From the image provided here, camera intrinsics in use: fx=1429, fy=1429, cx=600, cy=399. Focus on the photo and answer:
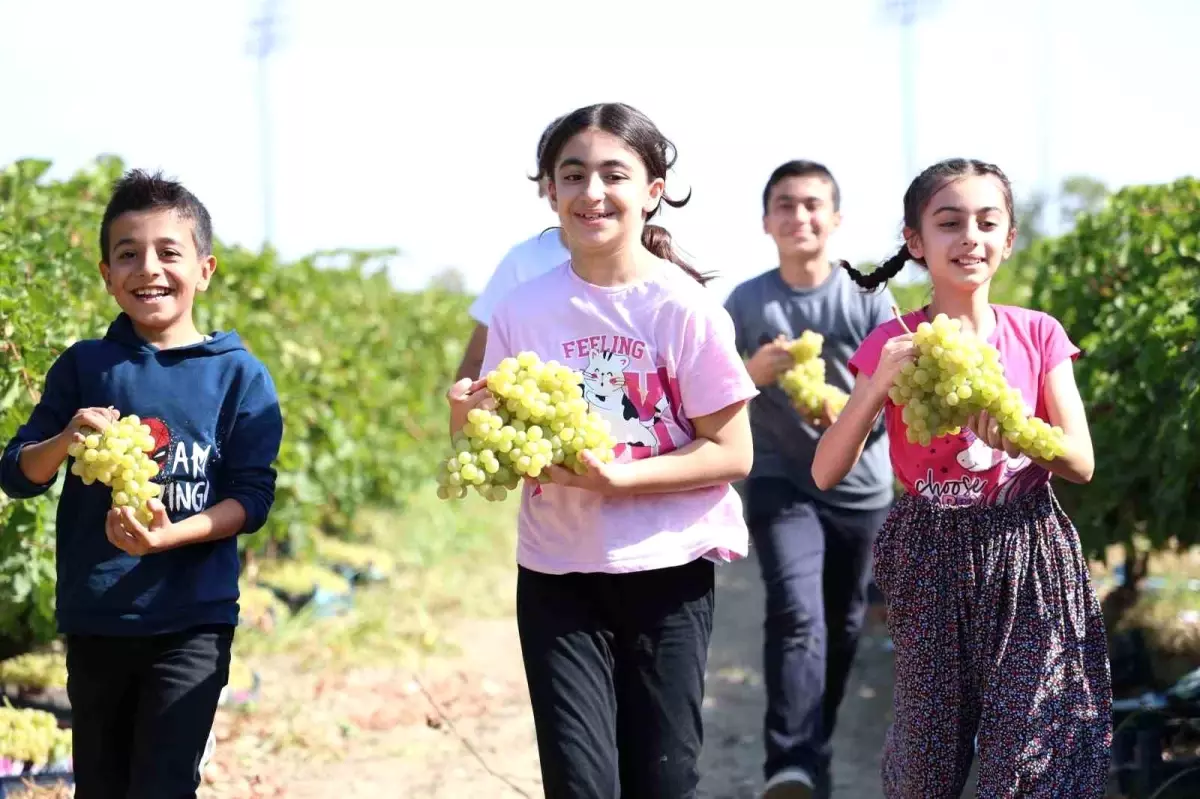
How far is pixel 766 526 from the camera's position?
4465 mm

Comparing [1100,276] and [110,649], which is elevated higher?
[1100,276]

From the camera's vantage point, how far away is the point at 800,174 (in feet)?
15.4

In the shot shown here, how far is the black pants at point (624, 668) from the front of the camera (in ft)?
9.75

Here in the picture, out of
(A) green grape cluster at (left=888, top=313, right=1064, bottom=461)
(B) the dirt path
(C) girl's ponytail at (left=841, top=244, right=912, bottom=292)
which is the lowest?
(B) the dirt path

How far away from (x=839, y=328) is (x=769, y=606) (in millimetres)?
928

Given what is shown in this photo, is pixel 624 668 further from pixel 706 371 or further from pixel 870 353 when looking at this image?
pixel 870 353

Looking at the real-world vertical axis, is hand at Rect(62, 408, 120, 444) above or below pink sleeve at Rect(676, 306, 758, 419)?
below

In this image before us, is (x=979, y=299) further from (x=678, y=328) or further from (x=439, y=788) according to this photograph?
(x=439, y=788)

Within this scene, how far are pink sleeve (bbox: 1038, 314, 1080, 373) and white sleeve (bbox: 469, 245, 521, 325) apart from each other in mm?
1467

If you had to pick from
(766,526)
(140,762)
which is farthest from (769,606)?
(140,762)

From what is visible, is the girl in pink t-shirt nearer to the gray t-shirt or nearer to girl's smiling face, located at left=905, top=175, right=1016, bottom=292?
girl's smiling face, located at left=905, top=175, right=1016, bottom=292

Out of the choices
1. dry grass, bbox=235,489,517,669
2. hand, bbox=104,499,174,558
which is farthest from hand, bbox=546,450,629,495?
dry grass, bbox=235,489,517,669

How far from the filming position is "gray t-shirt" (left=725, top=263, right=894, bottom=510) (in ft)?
14.9

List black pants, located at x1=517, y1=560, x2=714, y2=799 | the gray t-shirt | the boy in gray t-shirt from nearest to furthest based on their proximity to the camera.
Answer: black pants, located at x1=517, y1=560, x2=714, y2=799 → the boy in gray t-shirt → the gray t-shirt
